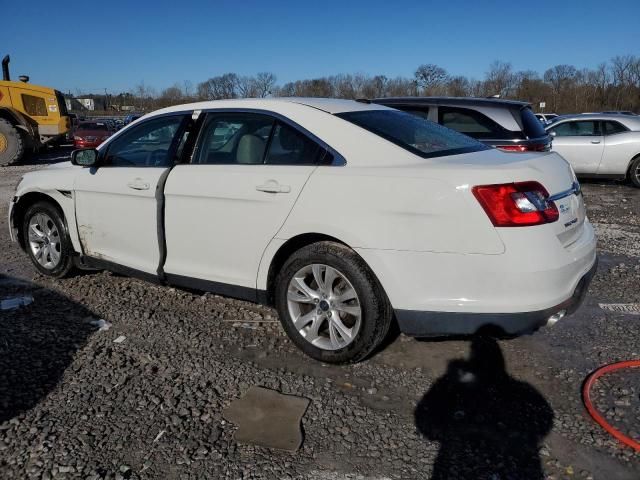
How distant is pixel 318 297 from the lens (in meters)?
3.47

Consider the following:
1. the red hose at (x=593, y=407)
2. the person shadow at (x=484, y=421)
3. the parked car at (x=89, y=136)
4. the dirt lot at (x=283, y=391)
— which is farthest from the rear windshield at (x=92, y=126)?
the red hose at (x=593, y=407)

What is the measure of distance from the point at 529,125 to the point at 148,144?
4.97 metres

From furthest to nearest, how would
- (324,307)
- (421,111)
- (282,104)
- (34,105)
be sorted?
(34,105) < (421,111) < (282,104) < (324,307)

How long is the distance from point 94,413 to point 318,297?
1.43m

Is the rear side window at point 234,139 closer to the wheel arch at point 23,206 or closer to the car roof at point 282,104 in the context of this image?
the car roof at point 282,104

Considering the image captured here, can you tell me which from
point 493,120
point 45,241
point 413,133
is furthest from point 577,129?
point 45,241

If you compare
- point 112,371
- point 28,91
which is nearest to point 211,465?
point 112,371

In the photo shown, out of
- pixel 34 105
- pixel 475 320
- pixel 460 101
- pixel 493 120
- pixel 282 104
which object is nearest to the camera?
pixel 475 320

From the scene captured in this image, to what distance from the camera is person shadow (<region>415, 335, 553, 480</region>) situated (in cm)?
253

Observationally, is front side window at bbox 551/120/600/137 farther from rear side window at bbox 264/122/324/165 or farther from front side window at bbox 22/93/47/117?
front side window at bbox 22/93/47/117

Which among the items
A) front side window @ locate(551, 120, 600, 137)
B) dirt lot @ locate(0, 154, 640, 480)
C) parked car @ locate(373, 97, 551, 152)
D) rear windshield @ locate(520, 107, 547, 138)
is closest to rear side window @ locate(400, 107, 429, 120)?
parked car @ locate(373, 97, 551, 152)

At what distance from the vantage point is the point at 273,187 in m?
3.50

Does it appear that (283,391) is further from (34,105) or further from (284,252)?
(34,105)

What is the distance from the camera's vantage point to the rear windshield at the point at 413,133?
344cm
